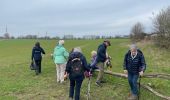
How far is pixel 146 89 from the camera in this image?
15.6m

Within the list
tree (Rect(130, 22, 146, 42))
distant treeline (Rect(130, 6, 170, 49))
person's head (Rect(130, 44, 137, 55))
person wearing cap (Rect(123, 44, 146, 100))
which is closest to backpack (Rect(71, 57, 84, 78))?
person wearing cap (Rect(123, 44, 146, 100))

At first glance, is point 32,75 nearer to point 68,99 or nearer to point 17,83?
point 17,83

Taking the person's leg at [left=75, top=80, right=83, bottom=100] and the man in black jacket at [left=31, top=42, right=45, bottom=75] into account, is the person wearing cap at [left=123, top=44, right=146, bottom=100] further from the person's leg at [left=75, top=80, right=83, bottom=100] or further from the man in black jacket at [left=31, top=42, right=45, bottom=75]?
the man in black jacket at [left=31, top=42, right=45, bottom=75]

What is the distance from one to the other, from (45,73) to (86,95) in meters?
5.49

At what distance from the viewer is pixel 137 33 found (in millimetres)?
50188

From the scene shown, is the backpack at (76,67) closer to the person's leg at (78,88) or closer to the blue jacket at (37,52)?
the person's leg at (78,88)

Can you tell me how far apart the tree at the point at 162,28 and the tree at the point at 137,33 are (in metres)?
8.50

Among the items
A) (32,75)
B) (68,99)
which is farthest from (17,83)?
(68,99)

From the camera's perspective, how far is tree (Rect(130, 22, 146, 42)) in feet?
160

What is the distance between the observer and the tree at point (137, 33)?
4891 centimetres

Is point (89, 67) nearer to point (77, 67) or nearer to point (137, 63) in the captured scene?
point (77, 67)

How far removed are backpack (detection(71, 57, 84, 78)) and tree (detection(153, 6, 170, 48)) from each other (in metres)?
24.7

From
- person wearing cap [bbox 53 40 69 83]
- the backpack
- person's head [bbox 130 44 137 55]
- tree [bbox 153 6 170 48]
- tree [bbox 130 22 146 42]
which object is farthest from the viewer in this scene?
tree [bbox 130 22 146 42]

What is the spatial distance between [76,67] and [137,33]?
37.4 metres
